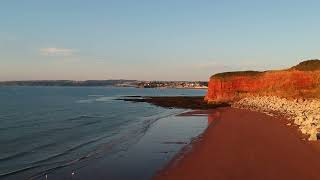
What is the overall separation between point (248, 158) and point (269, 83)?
173 ft

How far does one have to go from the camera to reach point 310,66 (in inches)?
2825

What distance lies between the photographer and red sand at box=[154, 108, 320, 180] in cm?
1708

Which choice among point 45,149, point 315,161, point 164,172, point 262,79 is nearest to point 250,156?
point 315,161

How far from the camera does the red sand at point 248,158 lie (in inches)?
672

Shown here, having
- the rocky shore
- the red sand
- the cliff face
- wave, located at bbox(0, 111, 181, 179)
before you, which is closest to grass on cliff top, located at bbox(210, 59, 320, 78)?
the cliff face

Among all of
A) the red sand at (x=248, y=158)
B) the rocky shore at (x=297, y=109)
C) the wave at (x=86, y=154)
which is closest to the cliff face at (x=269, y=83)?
the rocky shore at (x=297, y=109)

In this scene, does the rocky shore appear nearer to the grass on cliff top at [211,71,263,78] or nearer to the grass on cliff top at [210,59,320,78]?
the grass on cliff top at [211,71,263,78]

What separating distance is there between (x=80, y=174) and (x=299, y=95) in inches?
2080

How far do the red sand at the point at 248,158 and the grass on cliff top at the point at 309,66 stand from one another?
42283 mm

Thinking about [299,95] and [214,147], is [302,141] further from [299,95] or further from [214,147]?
[299,95]

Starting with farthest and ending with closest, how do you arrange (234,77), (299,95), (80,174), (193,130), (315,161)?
1. (234,77)
2. (299,95)
3. (193,130)
4. (315,161)
5. (80,174)

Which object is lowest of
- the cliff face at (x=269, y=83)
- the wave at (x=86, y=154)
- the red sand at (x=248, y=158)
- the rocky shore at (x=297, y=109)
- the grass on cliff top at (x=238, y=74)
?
the wave at (x=86, y=154)

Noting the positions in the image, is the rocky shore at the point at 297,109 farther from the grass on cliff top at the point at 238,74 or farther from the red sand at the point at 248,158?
the grass on cliff top at the point at 238,74

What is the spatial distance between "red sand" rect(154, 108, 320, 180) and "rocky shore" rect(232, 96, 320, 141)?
1.03 meters
